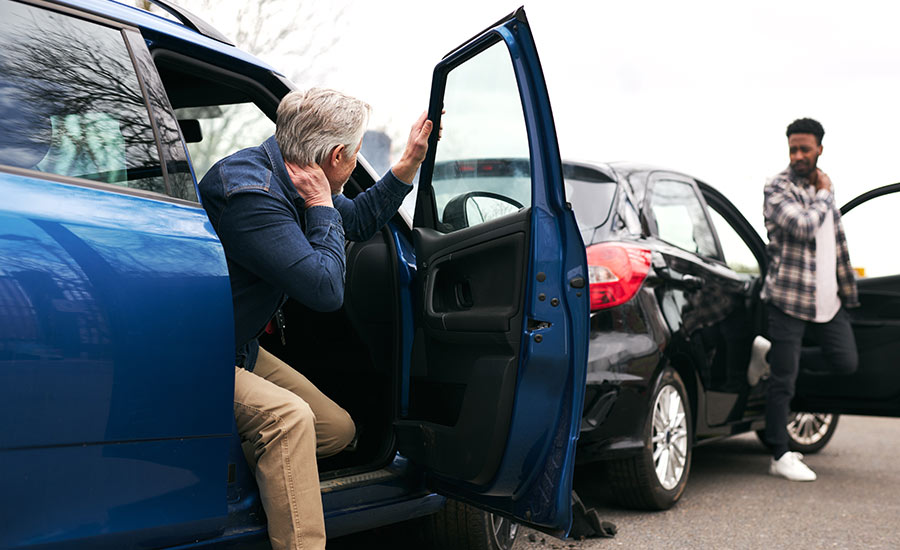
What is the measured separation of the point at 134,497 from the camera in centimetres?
199

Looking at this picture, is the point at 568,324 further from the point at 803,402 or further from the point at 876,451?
the point at 876,451

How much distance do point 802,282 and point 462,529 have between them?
2.82 meters

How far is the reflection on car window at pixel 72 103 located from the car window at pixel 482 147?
1.03m

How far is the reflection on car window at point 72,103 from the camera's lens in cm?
195

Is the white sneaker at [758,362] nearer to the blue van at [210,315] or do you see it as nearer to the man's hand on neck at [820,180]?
A: the man's hand on neck at [820,180]

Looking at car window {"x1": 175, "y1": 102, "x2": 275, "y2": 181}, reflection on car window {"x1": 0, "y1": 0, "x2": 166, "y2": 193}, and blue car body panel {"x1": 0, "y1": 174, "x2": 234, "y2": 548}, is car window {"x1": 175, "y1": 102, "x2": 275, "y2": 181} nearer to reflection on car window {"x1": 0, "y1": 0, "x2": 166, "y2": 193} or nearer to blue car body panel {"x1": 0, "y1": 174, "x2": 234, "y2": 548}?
reflection on car window {"x1": 0, "y1": 0, "x2": 166, "y2": 193}

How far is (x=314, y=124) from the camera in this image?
8.29ft

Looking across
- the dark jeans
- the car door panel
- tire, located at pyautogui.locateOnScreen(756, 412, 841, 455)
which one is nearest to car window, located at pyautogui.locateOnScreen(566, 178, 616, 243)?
the car door panel

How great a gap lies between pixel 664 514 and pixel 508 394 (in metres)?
2.13

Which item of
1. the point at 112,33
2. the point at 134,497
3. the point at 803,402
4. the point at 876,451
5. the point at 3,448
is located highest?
the point at 112,33

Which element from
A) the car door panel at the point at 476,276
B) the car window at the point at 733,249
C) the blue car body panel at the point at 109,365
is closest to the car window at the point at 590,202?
the car window at the point at 733,249

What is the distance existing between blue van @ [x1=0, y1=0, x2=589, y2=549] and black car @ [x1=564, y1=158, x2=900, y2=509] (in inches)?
37.2

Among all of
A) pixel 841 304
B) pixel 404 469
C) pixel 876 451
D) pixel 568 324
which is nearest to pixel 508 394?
pixel 568 324

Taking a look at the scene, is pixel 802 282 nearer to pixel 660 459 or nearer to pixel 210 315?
pixel 660 459
